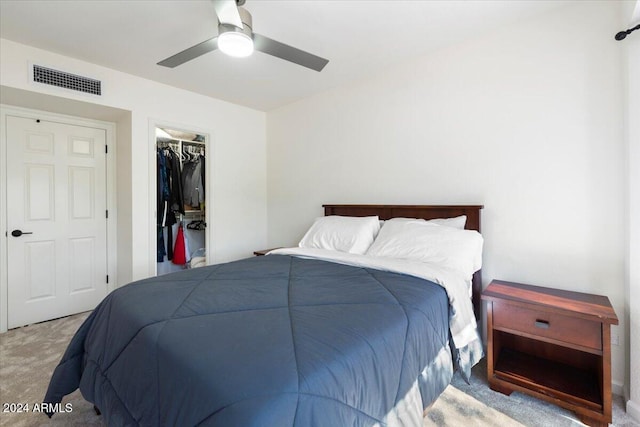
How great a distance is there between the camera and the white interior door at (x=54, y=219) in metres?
2.87

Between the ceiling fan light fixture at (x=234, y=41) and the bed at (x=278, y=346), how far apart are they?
134 centimetres

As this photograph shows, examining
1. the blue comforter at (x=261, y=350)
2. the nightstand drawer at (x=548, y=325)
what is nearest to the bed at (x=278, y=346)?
the blue comforter at (x=261, y=350)

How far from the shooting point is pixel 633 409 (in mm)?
1568

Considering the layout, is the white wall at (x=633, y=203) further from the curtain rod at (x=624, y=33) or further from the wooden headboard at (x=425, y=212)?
the wooden headboard at (x=425, y=212)

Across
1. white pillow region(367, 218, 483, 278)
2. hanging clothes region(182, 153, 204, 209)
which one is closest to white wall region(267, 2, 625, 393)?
white pillow region(367, 218, 483, 278)

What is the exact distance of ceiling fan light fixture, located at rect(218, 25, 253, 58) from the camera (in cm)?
163

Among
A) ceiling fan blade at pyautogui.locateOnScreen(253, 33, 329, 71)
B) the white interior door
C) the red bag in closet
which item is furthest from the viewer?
the red bag in closet

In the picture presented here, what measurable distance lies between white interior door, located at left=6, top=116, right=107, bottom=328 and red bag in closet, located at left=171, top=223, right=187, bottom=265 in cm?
76

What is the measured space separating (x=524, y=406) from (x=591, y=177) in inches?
56.8

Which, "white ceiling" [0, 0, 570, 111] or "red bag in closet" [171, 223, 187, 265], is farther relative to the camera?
"red bag in closet" [171, 223, 187, 265]

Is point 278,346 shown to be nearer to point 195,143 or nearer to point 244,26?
point 244,26

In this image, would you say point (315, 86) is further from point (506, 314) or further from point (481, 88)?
point (506, 314)

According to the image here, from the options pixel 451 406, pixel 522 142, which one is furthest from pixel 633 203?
pixel 451 406

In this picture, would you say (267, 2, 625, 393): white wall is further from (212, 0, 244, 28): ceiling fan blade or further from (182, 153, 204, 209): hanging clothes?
(182, 153, 204, 209): hanging clothes
